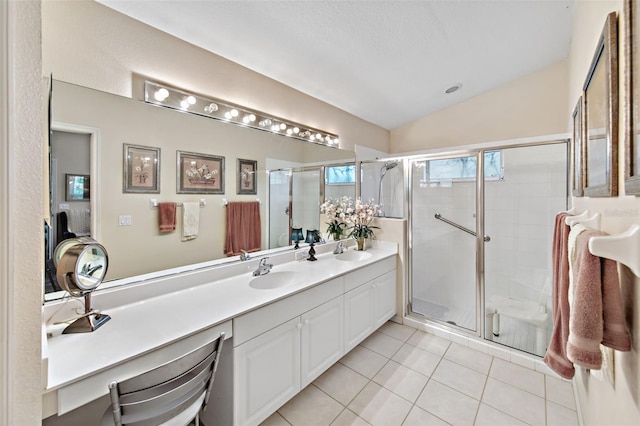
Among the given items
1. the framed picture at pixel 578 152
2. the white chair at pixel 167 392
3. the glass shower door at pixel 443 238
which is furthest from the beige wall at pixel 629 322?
the glass shower door at pixel 443 238

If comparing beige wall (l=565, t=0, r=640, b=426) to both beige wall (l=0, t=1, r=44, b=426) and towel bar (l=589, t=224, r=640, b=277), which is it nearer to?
towel bar (l=589, t=224, r=640, b=277)

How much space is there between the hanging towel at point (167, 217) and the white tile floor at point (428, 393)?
4.42 ft

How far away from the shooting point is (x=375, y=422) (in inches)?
63.1

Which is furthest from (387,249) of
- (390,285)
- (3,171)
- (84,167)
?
(3,171)

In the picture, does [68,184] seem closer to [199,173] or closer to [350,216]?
[199,173]

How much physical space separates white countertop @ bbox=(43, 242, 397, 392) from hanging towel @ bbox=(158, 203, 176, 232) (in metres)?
0.39

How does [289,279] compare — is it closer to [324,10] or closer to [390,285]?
[390,285]

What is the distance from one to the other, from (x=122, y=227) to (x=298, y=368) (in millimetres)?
1339

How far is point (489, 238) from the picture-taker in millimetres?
2555

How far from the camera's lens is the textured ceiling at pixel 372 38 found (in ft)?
5.00

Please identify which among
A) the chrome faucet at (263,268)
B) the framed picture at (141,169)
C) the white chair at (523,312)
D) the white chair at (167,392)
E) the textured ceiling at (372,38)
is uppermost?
the textured ceiling at (372,38)

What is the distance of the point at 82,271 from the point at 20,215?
2.34 ft

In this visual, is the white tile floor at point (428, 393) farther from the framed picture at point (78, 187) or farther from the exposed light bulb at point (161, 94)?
the exposed light bulb at point (161, 94)

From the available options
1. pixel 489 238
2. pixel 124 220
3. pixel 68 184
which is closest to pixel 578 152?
pixel 489 238
